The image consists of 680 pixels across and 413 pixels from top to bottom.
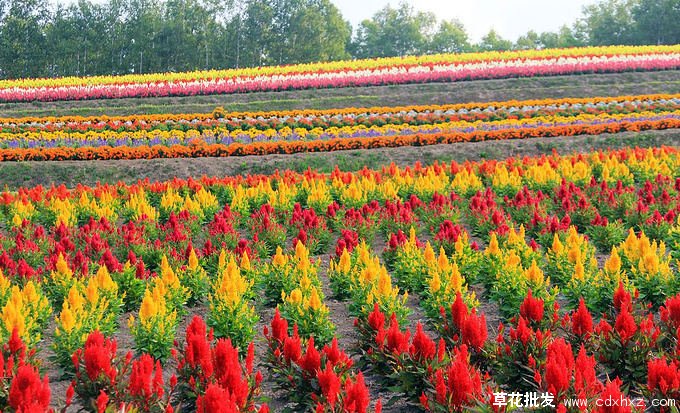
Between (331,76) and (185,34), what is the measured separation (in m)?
24.0

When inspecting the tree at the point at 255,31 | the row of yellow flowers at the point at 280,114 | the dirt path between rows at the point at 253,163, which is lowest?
the dirt path between rows at the point at 253,163

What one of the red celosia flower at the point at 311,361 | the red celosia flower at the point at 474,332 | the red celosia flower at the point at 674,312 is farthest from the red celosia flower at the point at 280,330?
the red celosia flower at the point at 674,312

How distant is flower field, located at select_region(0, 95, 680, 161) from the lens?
49.5 feet

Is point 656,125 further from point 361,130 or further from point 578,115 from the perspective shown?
point 361,130

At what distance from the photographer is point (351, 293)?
6207 mm

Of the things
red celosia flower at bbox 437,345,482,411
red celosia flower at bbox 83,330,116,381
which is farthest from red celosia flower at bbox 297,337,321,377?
red celosia flower at bbox 83,330,116,381

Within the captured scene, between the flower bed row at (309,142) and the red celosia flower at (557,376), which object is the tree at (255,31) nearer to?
the flower bed row at (309,142)

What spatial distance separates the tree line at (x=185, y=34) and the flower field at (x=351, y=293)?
40.2 meters

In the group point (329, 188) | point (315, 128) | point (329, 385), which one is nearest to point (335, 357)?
point (329, 385)

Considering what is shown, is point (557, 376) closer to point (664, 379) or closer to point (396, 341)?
point (664, 379)

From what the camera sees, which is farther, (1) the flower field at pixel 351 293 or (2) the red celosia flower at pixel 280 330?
(2) the red celosia flower at pixel 280 330

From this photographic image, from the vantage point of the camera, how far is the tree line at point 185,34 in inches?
1855

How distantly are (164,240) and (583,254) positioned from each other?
4.36 m

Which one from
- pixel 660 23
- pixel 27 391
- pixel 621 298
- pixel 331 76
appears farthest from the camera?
pixel 660 23
